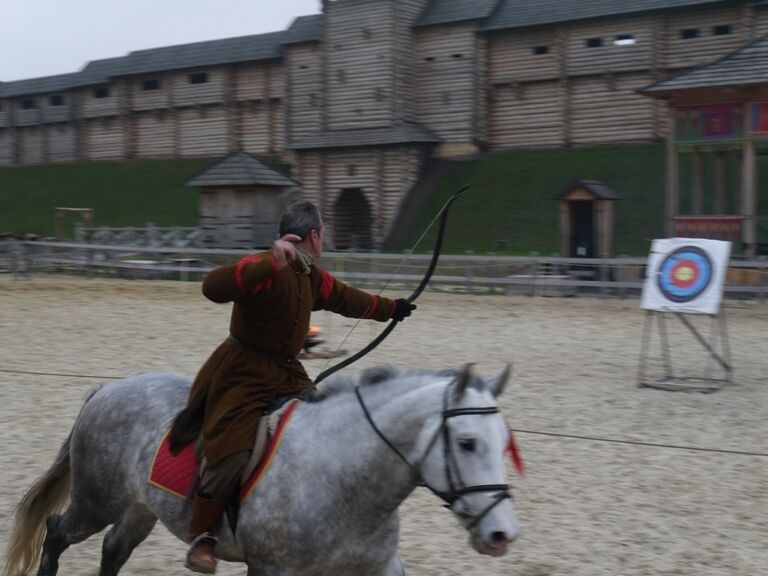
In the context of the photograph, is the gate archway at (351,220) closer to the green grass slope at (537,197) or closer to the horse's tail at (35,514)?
the green grass slope at (537,197)

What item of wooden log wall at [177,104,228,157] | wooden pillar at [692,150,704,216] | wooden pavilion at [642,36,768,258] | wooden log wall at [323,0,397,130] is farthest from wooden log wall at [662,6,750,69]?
wooden log wall at [177,104,228,157]

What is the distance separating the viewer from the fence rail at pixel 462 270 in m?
20.5

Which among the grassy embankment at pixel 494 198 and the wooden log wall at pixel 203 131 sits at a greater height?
the wooden log wall at pixel 203 131

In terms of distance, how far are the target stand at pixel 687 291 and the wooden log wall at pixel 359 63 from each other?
24200 millimetres

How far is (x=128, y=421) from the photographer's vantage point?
15.1ft

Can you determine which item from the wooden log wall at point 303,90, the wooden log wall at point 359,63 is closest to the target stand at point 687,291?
the wooden log wall at point 359,63

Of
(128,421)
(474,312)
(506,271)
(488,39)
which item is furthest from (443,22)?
(128,421)

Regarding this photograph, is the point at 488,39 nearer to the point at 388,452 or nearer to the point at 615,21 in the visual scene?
the point at 615,21

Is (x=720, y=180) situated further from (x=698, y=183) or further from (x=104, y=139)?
(x=104, y=139)

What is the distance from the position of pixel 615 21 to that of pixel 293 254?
109 feet

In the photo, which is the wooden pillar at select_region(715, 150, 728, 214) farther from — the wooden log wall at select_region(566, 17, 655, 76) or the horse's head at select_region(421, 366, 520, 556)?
the horse's head at select_region(421, 366, 520, 556)

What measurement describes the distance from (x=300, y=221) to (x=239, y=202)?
26.9m

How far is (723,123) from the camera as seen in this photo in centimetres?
2272

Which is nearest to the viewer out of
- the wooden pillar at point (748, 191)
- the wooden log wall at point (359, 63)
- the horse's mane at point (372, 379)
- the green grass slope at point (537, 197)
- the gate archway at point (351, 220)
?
the horse's mane at point (372, 379)
